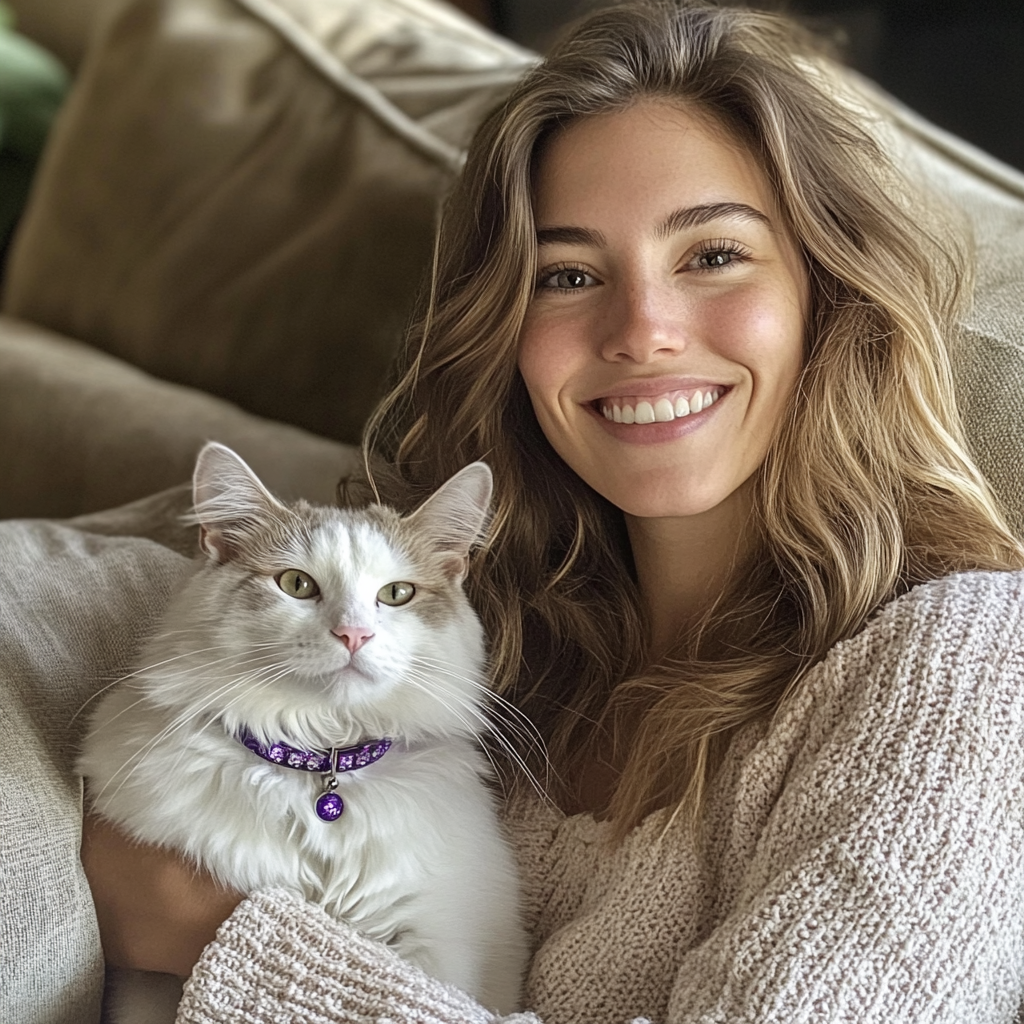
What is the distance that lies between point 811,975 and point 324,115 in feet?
5.98

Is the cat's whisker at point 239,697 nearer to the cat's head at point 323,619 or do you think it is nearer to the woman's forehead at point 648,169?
the cat's head at point 323,619

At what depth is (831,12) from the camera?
8.13 ft

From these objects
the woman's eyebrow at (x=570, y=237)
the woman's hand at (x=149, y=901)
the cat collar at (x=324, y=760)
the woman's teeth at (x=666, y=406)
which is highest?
the woman's eyebrow at (x=570, y=237)

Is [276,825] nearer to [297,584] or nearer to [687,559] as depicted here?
[297,584]

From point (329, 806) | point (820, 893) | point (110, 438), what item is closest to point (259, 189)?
point (110, 438)

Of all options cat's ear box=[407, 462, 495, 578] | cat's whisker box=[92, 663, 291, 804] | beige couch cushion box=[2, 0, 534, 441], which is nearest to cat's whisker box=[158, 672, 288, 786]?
cat's whisker box=[92, 663, 291, 804]

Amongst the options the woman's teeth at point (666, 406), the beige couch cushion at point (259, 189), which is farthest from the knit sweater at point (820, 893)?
the beige couch cushion at point (259, 189)

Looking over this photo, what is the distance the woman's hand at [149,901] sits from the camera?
47.7 inches

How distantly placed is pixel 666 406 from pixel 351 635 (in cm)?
45

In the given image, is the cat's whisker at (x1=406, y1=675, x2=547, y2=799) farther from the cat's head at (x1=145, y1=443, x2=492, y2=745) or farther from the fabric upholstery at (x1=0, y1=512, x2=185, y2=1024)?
the fabric upholstery at (x1=0, y1=512, x2=185, y2=1024)

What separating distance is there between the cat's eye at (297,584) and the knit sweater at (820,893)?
32 cm

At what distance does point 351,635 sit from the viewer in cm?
119

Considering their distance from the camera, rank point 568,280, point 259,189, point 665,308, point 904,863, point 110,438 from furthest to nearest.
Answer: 1. point 259,189
2. point 110,438
3. point 568,280
4. point 665,308
5. point 904,863

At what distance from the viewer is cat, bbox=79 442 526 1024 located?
1.19 m
